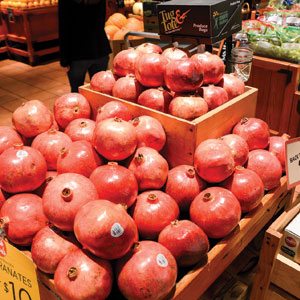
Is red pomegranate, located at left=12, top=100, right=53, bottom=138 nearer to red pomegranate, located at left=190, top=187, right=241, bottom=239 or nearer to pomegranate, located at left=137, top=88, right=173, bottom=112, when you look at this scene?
pomegranate, located at left=137, top=88, right=173, bottom=112

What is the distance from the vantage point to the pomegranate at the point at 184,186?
1315 millimetres

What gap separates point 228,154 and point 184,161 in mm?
229

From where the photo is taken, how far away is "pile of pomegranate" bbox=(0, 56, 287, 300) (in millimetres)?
1001

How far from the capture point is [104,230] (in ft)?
3.20

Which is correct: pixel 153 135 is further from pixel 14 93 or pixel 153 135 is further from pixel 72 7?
pixel 14 93

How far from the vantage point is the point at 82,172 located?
1279mm

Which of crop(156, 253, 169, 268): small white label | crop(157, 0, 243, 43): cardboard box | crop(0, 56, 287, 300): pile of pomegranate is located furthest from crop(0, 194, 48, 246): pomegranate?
crop(157, 0, 243, 43): cardboard box

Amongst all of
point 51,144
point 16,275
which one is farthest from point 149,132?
point 16,275

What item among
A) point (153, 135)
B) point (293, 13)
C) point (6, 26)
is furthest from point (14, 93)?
point (153, 135)

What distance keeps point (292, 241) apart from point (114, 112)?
2.77 feet

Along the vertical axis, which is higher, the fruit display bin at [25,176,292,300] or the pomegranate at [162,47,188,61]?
the pomegranate at [162,47,188,61]

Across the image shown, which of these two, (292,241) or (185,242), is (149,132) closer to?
(185,242)

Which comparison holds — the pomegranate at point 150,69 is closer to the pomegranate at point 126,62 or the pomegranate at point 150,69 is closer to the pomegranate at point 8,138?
the pomegranate at point 126,62

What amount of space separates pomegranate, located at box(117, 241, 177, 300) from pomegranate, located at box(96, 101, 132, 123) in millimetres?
620
